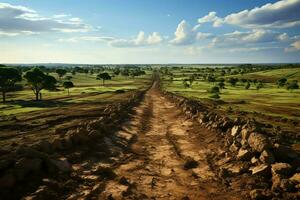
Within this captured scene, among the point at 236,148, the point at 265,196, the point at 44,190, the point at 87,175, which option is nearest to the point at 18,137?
the point at 87,175

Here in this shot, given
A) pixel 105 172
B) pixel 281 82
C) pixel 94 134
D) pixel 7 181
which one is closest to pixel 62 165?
pixel 105 172

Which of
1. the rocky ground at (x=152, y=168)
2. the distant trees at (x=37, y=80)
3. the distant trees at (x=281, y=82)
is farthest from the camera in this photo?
the distant trees at (x=281, y=82)

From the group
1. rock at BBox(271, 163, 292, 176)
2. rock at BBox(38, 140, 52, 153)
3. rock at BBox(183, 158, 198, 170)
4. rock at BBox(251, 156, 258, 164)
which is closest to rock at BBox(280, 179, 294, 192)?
rock at BBox(271, 163, 292, 176)

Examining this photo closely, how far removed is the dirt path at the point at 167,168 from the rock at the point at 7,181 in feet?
15.4

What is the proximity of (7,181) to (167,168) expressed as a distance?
33.1 ft

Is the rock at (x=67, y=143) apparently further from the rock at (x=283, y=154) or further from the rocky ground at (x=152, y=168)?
the rock at (x=283, y=154)

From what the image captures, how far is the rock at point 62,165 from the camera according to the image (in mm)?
20059

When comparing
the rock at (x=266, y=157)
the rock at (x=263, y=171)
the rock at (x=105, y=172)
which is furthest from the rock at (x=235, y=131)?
the rock at (x=105, y=172)

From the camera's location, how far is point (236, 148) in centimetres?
2558

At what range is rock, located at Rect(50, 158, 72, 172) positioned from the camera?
2006 cm

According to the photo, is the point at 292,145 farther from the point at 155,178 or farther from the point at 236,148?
the point at 155,178

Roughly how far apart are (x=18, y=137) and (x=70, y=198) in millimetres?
19365

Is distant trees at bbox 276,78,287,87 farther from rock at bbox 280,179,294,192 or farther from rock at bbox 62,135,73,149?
rock at bbox 280,179,294,192

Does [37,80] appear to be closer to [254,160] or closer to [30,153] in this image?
[30,153]
